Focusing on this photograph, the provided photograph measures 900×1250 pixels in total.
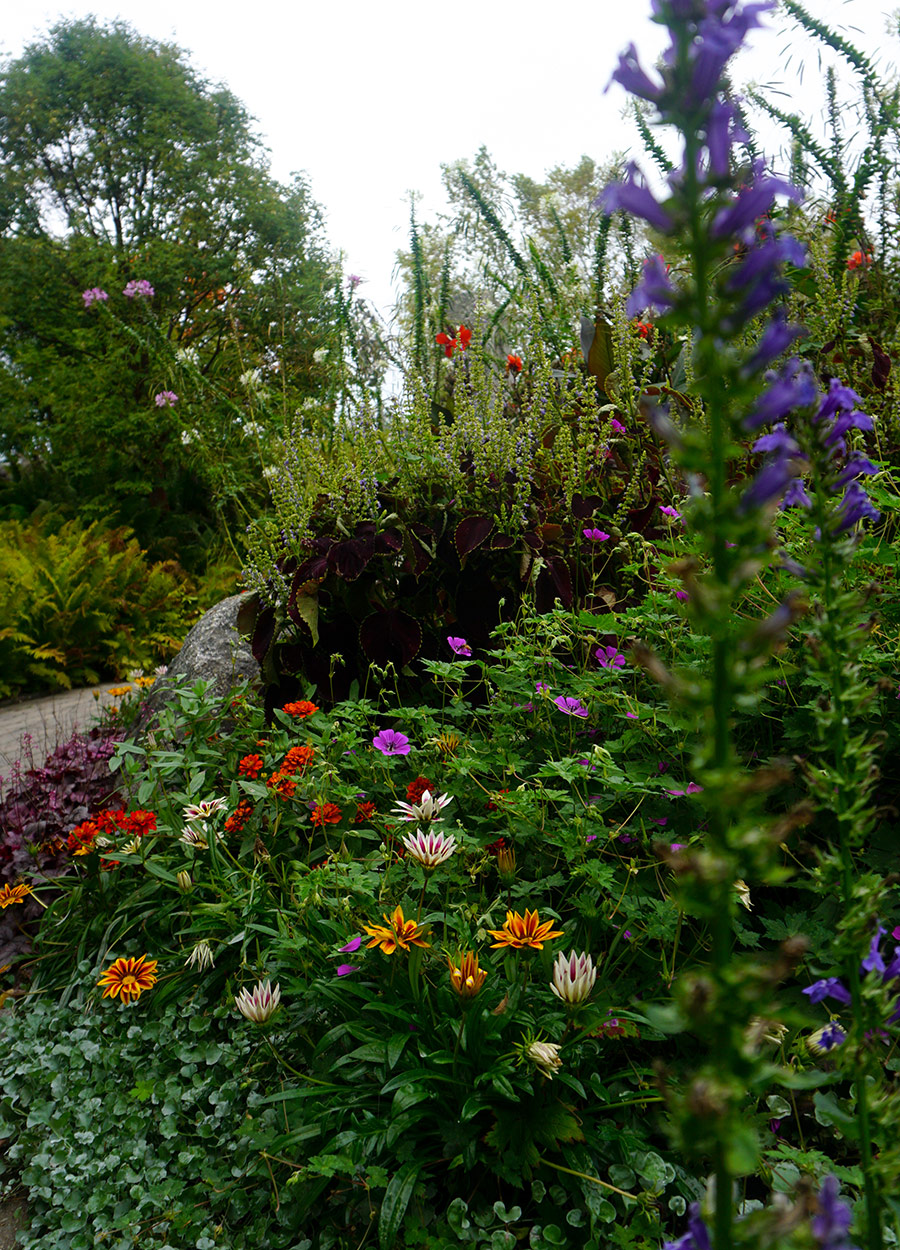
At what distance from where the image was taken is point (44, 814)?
3084 mm

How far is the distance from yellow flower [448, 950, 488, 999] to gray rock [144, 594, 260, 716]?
2.30m

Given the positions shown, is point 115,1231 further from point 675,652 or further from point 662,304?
point 662,304

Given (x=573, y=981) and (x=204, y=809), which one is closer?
(x=573, y=981)

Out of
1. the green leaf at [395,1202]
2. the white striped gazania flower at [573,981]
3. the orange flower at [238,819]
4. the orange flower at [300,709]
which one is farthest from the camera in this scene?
the orange flower at [300,709]

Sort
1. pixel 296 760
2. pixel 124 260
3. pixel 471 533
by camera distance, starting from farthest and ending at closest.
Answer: pixel 124 260 → pixel 471 533 → pixel 296 760

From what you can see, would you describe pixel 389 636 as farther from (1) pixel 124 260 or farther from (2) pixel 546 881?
(1) pixel 124 260

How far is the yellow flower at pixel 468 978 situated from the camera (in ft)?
4.71

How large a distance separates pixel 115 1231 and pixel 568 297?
4.89 meters

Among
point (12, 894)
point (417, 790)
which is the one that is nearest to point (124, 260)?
point (12, 894)

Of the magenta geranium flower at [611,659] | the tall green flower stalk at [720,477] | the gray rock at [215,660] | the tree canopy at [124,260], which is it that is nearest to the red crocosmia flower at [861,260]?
the magenta geranium flower at [611,659]

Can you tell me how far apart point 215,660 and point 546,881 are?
246 cm

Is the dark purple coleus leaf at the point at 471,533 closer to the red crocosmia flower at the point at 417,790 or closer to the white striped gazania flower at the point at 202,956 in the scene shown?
the red crocosmia flower at the point at 417,790

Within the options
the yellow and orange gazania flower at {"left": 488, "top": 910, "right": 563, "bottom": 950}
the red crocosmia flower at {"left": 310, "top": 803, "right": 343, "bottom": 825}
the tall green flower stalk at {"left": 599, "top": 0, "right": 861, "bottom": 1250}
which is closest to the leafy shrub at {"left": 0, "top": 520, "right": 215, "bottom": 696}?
the red crocosmia flower at {"left": 310, "top": 803, "right": 343, "bottom": 825}

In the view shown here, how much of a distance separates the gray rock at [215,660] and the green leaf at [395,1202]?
94.6 inches
